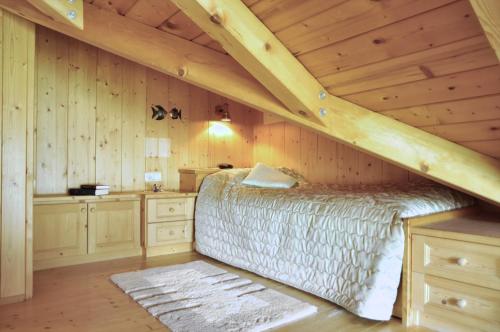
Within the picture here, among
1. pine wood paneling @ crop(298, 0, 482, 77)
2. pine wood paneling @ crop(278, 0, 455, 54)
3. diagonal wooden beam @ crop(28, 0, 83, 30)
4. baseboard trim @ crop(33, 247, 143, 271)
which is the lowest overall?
baseboard trim @ crop(33, 247, 143, 271)

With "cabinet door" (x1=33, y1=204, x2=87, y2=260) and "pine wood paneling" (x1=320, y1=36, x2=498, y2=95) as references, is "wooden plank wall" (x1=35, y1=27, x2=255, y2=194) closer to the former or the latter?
"cabinet door" (x1=33, y1=204, x2=87, y2=260)

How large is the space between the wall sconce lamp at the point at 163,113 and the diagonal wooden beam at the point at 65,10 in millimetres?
1978

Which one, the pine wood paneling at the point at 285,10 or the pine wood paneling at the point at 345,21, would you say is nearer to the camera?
the pine wood paneling at the point at 345,21

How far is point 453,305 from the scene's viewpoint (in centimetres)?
190

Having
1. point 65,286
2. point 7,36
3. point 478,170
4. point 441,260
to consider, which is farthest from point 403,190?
point 7,36

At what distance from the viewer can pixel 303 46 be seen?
1867mm

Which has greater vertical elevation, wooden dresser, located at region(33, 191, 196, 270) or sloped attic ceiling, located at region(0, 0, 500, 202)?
sloped attic ceiling, located at region(0, 0, 500, 202)

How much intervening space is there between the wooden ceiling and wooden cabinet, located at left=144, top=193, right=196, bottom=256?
1.81 metres

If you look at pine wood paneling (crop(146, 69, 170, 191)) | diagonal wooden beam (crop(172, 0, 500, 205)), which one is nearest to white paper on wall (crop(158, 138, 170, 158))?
pine wood paneling (crop(146, 69, 170, 191))

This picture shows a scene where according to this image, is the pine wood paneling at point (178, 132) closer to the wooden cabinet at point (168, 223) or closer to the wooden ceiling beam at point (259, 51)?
the wooden cabinet at point (168, 223)

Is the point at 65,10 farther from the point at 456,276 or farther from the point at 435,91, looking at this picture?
the point at 456,276

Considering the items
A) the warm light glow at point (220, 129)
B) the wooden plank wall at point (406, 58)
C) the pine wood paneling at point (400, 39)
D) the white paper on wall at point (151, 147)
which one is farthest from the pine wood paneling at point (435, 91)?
the warm light glow at point (220, 129)

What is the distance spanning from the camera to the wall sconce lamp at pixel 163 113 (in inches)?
156

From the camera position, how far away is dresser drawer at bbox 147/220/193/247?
11.6ft
